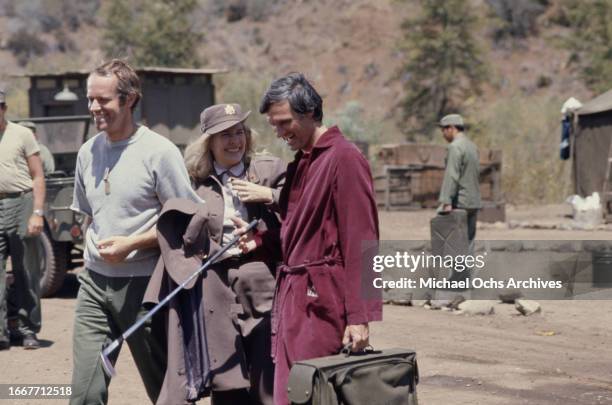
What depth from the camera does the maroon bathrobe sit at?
4129 millimetres

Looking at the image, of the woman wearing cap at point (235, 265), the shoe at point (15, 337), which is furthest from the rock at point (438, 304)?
the woman wearing cap at point (235, 265)

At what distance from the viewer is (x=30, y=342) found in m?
8.55

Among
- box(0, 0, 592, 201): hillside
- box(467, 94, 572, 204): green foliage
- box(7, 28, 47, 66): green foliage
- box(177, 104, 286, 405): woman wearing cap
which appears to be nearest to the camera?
box(177, 104, 286, 405): woman wearing cap

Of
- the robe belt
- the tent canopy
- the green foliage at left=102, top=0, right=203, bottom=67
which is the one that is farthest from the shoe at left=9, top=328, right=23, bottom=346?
the green foliage at left=102, top=0, right=203, bottom=67

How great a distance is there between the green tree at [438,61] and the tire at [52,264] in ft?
91.7

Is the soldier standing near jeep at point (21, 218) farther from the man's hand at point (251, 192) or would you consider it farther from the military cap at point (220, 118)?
the man's hand at point (251, 192)

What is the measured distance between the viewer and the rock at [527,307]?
10039mm

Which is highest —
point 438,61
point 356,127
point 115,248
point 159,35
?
point 159,35

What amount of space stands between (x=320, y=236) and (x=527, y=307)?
6.15m

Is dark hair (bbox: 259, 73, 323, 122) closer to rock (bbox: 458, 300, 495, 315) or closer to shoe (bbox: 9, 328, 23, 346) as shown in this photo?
shoe (bbox: 9, 328, 23, 346)

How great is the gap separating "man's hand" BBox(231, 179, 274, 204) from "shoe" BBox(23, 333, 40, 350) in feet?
13.6

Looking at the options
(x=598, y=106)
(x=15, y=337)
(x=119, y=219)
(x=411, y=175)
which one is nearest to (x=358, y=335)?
(x=119, y=219)

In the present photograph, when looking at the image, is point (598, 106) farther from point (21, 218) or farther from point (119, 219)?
point (119, 219)

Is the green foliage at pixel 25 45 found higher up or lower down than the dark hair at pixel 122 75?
higher up
